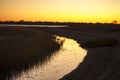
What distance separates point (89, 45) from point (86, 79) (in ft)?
63.6

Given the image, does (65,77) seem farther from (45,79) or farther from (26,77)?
(26,77)

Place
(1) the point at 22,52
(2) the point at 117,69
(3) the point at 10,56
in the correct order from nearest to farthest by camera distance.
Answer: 1. (2) the point at 117,69
2. (3) the point at 10,56
3. (1) the point at 22,52

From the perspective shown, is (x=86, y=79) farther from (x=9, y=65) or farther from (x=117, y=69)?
(x=9, y=65)

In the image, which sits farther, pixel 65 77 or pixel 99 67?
pixel 99 67

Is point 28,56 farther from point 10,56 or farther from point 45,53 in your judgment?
point 45,53

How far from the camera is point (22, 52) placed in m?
23.6

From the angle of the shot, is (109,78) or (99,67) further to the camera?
(99,67)

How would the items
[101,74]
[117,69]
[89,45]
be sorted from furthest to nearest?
[89,45]
[117,69]
[101,74]

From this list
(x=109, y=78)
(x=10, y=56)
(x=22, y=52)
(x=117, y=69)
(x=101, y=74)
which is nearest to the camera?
(x=109, y=78)

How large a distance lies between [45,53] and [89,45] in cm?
1109

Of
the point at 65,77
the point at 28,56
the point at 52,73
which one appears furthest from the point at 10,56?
the point at 65,77

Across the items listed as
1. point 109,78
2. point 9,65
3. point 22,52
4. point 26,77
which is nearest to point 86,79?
point 109,78

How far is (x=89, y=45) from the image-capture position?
34.8 meters

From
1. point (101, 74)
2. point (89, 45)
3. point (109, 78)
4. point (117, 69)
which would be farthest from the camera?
point (89, 45)
